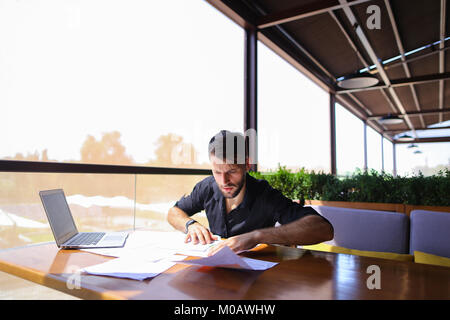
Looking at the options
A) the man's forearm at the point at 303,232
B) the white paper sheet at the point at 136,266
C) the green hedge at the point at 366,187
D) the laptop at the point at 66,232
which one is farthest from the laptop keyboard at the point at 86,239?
the green hedge at the point at 366,187

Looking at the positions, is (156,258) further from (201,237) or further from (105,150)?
(105,150)

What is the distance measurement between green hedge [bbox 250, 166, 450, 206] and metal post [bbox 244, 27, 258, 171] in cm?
144

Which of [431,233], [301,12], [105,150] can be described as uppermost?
[301,12]

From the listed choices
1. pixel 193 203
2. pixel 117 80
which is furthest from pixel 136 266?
pixel 117 80

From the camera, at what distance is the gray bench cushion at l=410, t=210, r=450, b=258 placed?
61.4 inches

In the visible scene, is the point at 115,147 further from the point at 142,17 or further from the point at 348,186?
the point at 348,186

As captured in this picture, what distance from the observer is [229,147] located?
1.56 meters

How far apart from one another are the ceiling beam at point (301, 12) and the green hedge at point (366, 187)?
2458 mm

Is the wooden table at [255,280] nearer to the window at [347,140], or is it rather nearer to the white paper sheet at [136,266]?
the white paper sheet at [136,266]

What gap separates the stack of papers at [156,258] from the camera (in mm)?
863

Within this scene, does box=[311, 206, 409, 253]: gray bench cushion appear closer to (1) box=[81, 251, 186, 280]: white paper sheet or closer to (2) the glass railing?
(2) the glass railing

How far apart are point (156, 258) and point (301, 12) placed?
437 cm

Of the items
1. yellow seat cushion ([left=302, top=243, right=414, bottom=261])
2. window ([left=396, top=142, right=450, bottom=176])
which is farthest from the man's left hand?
window ([left=396, top=142, right=450, bottom=176])
